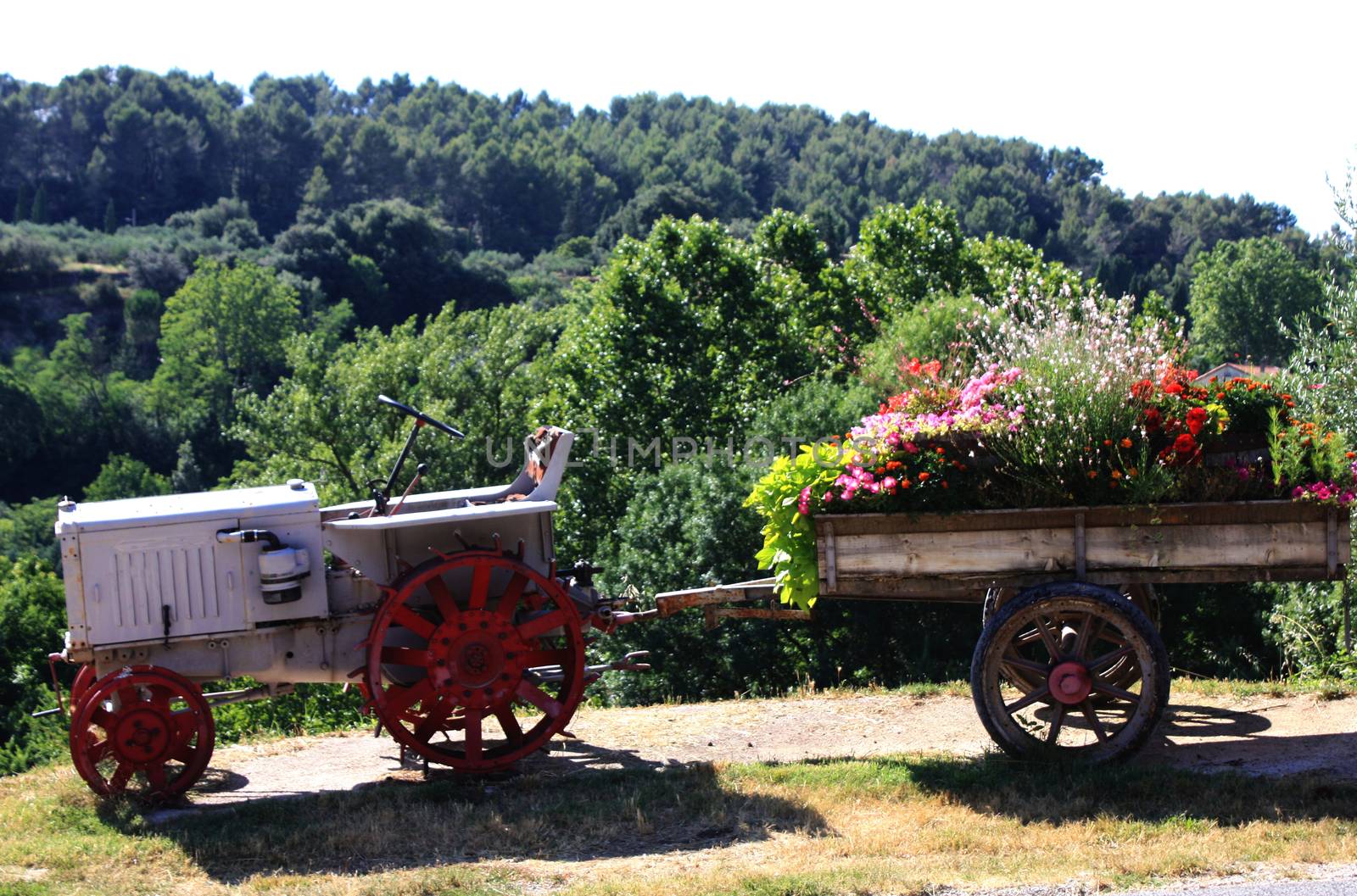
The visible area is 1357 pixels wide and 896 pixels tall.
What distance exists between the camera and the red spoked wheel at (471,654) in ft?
24.2

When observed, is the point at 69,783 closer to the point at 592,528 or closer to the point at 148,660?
the point at 148,660

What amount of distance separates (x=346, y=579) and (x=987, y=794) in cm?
376

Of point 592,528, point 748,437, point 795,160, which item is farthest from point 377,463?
point 795,160

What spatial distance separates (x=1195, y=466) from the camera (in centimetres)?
709

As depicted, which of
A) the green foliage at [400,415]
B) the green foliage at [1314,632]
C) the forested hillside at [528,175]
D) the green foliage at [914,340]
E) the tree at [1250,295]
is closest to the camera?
the green foliage at [1314,632]

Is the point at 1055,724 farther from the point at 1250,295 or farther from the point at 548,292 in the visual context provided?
the point at 548,292

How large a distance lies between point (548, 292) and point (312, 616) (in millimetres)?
76309

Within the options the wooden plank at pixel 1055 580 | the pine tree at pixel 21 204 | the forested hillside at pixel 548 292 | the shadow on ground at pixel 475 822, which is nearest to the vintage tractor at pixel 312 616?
the shadow on ground at pixel 475 822

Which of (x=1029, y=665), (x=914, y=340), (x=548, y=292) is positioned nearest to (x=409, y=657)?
(x=1029, y=665)

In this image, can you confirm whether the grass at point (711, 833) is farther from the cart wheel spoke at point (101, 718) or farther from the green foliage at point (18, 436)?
the green foliage at point (18, 436)

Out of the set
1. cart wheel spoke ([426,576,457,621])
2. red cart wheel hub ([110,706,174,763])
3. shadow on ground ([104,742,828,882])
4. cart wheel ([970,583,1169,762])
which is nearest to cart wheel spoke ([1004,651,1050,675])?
cart wheel ([970,583,1169,762])

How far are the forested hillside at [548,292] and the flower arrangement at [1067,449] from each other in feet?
13.9

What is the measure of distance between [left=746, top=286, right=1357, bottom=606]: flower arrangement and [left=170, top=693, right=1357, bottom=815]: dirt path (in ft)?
4.57

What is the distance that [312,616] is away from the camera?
24.1ft
